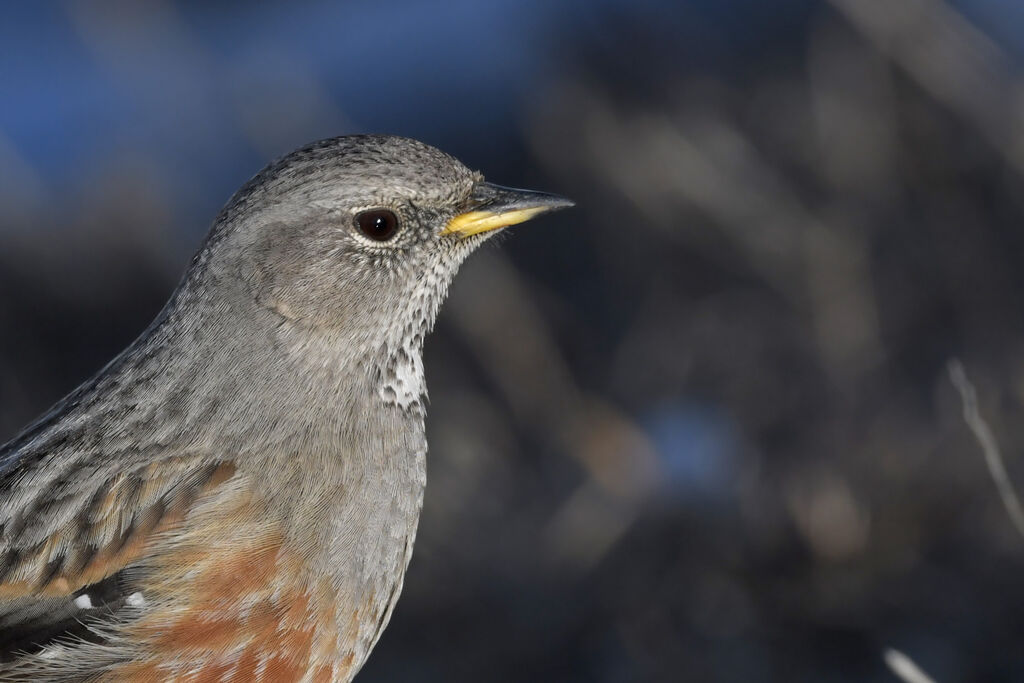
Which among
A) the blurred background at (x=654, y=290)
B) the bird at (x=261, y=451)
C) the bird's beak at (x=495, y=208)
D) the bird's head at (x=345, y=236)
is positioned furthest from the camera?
the blurred background at (x=654, y=290)

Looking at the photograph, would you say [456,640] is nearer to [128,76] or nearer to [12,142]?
[128,76]

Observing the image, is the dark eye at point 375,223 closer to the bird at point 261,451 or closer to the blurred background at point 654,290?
the bird at point 261,451

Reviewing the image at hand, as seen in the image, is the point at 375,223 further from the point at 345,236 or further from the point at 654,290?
the point at 654,290

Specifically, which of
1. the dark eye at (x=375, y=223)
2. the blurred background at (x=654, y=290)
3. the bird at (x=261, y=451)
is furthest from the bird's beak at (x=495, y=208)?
the blurred background at (x=654, y=290)

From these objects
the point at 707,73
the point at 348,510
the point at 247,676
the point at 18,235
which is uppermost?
the point at 707,73

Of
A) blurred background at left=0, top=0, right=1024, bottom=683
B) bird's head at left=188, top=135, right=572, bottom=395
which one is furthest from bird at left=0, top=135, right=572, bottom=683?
blurred background at left=0, top=0, right=1024, bottom=683

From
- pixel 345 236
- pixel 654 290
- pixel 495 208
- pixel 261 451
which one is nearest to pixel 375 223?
pixel 345 236

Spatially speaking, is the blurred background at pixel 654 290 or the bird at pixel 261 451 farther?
the blurred background at pixel 654 290

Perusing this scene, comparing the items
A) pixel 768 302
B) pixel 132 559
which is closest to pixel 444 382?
pixel 768 302
